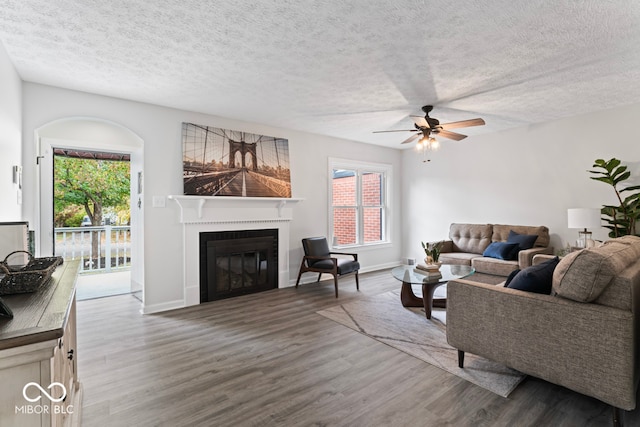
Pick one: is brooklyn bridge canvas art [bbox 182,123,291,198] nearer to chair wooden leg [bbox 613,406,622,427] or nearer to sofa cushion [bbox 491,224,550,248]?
sofa cushion [bbox 491,224,550,248]

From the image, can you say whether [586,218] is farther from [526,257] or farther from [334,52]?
[334,52]

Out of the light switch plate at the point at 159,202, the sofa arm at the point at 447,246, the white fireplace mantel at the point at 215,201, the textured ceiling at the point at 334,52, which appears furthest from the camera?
the sofa arm at the point at 447,246

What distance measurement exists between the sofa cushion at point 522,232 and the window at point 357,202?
84.4 inches

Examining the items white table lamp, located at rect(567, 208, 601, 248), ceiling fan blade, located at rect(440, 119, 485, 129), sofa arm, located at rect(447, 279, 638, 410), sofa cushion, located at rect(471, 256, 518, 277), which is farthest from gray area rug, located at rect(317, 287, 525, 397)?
ceiling fan blade, located at rect(440, 119, 485, 129)

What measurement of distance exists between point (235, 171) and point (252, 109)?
92 centimetres

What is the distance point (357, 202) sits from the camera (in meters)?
6.18

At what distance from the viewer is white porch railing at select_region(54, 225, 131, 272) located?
6.03 m

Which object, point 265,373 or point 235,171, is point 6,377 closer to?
point 265,373

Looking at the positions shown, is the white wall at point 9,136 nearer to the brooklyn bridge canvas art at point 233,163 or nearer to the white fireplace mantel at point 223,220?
the white fireplace mantel at point 223,220

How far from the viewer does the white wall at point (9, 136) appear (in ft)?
7.58

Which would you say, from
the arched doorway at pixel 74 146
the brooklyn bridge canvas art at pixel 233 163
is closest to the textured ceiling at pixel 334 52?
the brooklyn bridge canvas art at pixel 233 163

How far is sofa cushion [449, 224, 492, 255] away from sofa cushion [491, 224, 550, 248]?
10 cm

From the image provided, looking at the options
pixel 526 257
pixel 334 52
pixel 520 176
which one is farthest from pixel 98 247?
pixel 520 176

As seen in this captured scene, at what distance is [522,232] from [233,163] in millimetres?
4533
